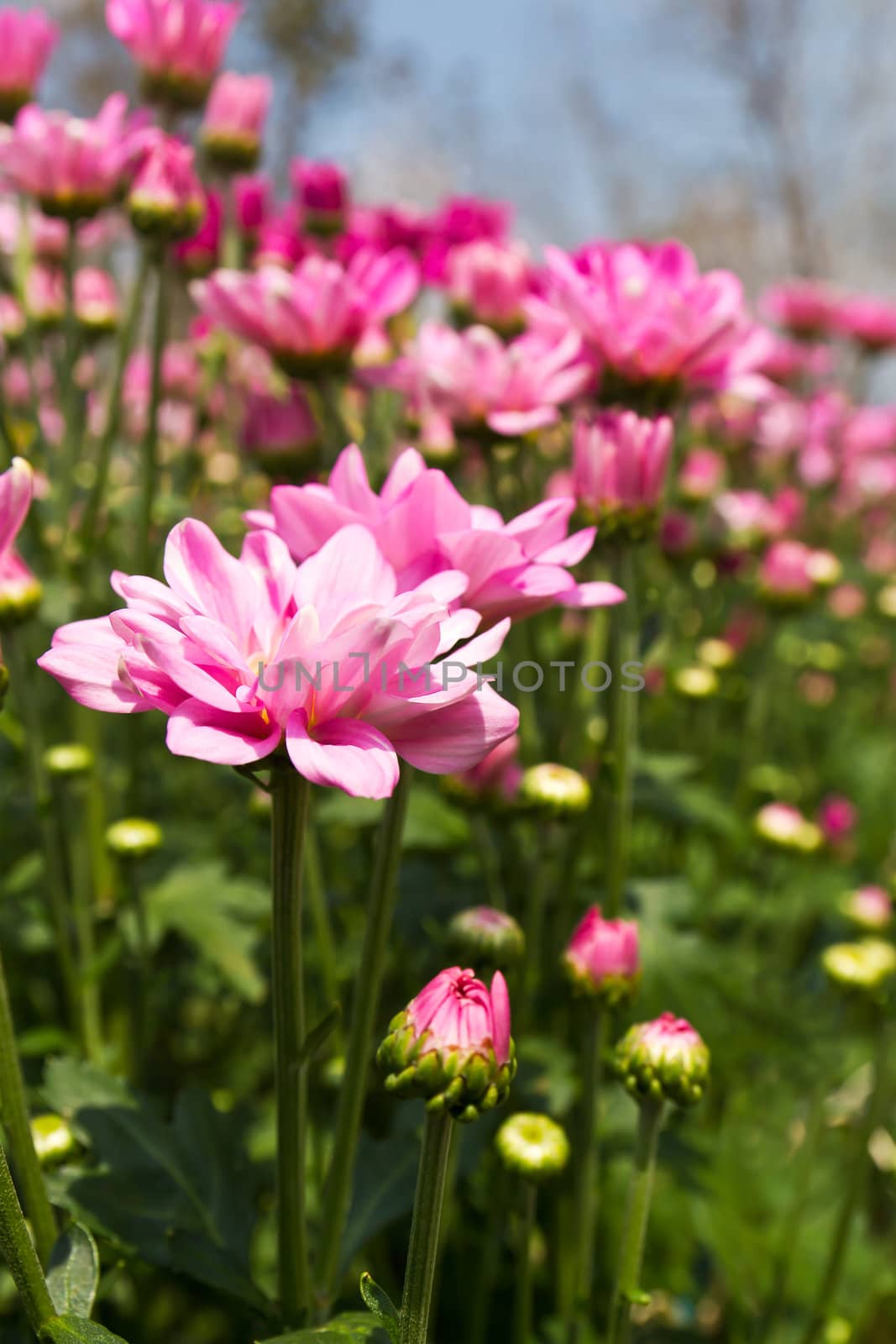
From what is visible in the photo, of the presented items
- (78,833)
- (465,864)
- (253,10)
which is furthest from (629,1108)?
(253,10)

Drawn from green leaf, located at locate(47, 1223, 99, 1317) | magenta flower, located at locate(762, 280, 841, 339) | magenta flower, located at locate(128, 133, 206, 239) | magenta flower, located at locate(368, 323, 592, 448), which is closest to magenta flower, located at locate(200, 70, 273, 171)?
magenta flower, located at locate(128, 133, 206, 239)

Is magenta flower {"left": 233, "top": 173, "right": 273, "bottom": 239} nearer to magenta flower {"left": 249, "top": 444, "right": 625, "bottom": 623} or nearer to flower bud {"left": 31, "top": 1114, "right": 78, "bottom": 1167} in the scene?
magenta flower {"left": 249, "top": 444, "right": 625, "bottom": 623}

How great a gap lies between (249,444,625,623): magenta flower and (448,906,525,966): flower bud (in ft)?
0.92

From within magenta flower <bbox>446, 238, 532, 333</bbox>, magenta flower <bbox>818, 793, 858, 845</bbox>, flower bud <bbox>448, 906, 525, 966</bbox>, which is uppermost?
magenta flower <bbox>446, 238, 532, 333</bbox>

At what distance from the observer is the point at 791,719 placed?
2521 mm

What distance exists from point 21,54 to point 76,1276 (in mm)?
1525

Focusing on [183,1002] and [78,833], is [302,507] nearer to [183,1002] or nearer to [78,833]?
[78,833]

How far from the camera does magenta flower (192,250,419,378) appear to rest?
119 cm

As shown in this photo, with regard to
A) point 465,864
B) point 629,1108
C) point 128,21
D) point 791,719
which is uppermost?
point 128,21

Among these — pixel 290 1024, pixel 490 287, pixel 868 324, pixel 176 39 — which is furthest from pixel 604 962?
pixel 868 324

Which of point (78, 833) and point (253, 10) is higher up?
point (253, 10)

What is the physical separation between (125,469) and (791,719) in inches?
88.0

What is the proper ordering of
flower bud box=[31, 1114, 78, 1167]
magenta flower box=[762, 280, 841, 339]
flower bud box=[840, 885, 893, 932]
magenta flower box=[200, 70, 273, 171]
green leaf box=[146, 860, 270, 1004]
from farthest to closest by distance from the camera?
magenta flower box=[762, 280, 841, 339], magenta flower box=[200, 70, 273, 171], flower bud box=[840, 885, 893, 932], green leaf box=[146, 860, 270, 1004], flower bud box=[31, 1114, 78, 1167]

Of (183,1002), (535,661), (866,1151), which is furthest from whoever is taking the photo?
(183,1002)
